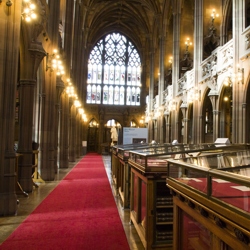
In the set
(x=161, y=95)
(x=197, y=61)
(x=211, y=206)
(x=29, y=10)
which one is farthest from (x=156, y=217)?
(x=161, y=95)

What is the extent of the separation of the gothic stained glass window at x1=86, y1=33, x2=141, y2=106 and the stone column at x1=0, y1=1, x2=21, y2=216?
29.7 m

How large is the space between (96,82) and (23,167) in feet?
94.3

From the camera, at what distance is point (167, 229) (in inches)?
150

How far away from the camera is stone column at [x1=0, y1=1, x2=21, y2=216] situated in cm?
555

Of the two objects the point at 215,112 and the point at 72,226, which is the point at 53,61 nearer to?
the point at 72,226

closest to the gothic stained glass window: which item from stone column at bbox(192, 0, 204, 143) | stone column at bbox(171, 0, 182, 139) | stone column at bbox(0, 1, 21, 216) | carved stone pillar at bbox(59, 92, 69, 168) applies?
stone column at bbox(171, 0, 182, 139)

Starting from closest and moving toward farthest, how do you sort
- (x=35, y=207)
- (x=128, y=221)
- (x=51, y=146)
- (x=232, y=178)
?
(x=232, y=178) → (x=128, y=221) → (x=35, y=207) → (x=51, y=146)

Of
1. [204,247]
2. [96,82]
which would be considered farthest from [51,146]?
[96,82]

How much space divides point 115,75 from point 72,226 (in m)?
32.4

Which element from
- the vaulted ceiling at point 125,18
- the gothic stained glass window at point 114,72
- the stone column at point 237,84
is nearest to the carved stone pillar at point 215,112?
the stone column at point 237,84

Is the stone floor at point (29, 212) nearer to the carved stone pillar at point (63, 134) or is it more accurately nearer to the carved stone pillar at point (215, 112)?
the carved stone pillar at point (215, 112)

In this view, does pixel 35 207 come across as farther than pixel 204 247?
Yes

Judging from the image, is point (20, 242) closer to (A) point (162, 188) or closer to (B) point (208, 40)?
(A) point (162, 188)

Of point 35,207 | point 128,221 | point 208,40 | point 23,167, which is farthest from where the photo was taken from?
point 208,40
